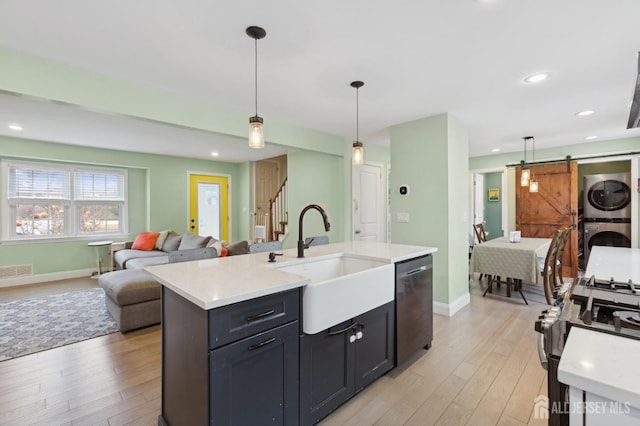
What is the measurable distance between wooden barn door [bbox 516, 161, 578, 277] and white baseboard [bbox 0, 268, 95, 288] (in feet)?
28.2

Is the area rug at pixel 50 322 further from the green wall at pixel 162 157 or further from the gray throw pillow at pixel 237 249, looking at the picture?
the green wall at pixel 162 157

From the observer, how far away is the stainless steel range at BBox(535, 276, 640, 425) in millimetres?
806

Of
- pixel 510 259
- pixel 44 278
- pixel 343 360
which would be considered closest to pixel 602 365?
pixel 343 360

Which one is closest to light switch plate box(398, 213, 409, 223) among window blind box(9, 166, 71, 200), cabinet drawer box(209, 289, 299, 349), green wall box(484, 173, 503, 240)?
cabinet drawer box(209, 289, 299, 349)

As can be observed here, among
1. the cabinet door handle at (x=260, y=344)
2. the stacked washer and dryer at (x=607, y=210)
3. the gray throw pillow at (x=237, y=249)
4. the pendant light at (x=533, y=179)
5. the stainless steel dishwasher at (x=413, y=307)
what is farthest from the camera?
the stacked washer and dryer at (x=607, y=210)

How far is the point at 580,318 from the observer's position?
3.30 feet

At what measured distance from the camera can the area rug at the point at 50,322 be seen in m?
2.85

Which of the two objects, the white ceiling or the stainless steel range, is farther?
the white ceiling

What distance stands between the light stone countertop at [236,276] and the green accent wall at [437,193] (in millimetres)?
1261

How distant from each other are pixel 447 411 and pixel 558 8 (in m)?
2.53

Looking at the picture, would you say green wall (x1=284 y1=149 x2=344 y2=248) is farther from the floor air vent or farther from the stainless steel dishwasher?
the floor air vent

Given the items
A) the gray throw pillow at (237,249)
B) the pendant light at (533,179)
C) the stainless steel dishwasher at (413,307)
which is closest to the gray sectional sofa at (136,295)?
the gray throw pillow at (237,249)

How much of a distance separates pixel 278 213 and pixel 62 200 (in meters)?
4.08

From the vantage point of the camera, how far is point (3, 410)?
195 centimetres
